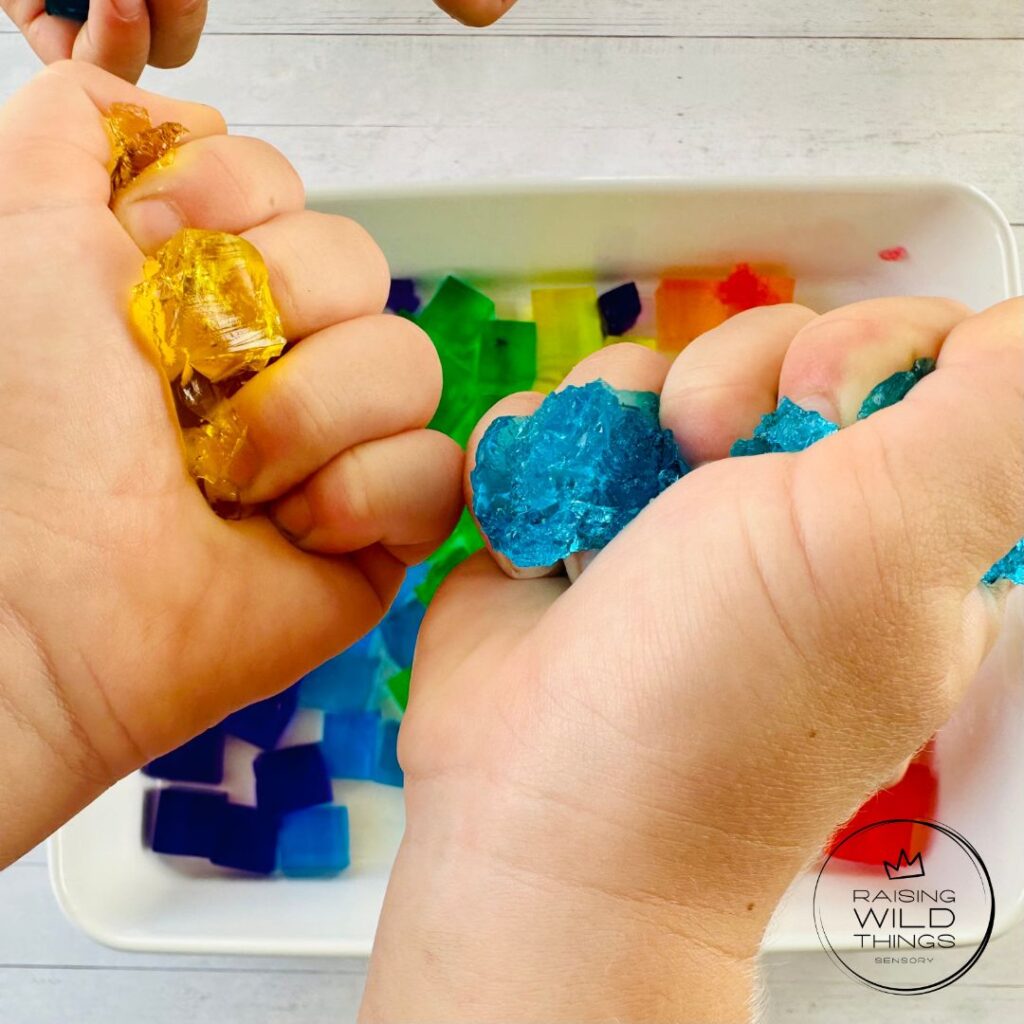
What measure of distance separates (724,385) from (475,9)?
229 mm

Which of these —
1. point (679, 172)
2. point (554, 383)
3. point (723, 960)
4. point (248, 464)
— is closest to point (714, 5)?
point (679, 172)

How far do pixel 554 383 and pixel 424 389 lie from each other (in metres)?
0.29

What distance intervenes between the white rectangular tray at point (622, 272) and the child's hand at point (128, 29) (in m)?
0.15

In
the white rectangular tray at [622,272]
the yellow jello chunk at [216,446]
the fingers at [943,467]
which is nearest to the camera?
the fingers at [943,467]

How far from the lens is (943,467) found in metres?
0.30

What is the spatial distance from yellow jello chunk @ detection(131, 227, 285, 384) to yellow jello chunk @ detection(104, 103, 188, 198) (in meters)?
0.05

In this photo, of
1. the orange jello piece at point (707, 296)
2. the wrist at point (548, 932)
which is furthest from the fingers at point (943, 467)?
the orange jello piece at point (707, 296)

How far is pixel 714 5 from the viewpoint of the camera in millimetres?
745

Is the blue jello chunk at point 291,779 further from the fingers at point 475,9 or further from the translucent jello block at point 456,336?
the fingers at point 475,9

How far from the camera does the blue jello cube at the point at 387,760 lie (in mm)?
684

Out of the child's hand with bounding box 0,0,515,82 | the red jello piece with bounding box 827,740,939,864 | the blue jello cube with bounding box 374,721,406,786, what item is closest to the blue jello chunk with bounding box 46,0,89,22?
the child's hand with bounding box 0,0,515,82

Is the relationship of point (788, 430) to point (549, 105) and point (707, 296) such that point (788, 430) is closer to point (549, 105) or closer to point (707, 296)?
point (707, 296)

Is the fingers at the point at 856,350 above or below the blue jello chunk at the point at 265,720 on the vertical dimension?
above

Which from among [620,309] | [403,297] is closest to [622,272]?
[620,309]
